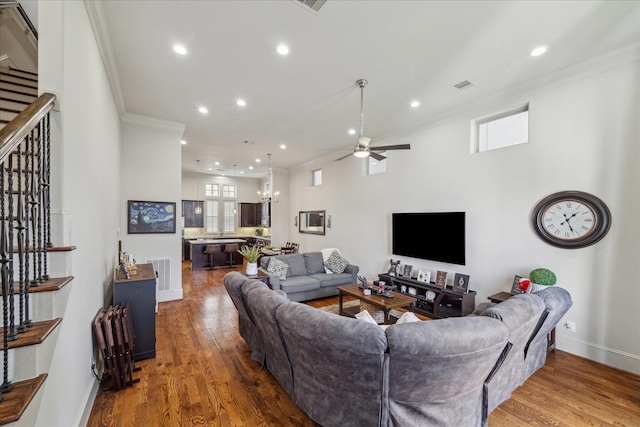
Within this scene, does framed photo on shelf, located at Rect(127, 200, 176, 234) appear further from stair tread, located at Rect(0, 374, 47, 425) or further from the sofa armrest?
Result: stair tread, located at Rect(0, 374, 47, 425)

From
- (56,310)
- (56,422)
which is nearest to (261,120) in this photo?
(56,310)

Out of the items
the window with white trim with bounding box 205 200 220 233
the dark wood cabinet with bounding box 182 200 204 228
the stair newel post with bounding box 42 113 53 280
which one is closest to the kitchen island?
the dark wood cabinet with bounding box 182 200 204 228

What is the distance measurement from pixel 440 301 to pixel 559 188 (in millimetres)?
2299

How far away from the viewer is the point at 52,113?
5.45 ft

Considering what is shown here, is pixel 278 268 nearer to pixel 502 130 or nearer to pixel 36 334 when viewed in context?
pixel 36 334

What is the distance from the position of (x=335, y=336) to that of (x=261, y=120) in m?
4.32

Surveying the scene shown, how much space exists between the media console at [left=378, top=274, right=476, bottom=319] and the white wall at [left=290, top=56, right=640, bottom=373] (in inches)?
13.1

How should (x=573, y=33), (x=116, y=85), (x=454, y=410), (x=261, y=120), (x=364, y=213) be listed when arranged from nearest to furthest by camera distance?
(x=454, y=410) → (x=573, y=33) → (x=116, y=85) → (x=261, y=120) → (x=364, y=213)

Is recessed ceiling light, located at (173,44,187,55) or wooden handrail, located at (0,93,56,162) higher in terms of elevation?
recessed ceiling light, located at (173,44,187,55)

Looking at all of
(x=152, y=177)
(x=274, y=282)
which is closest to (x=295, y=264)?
(x=274, y=282)

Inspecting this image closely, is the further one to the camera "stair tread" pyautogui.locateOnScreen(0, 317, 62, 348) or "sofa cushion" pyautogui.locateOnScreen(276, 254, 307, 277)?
"sofa cushion" pyautogui.locateOnScreen(276, 254, 307, 277)

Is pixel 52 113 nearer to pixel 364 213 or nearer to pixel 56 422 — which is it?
pixel 56 422

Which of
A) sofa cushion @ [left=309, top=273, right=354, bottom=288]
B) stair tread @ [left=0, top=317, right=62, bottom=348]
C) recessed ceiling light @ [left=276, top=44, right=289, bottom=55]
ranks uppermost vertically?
Answer: recessed ceiling light @ [left=276, top=44, right=289, bottom=55]

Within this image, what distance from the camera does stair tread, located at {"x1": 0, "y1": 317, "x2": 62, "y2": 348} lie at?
3.86 feet
